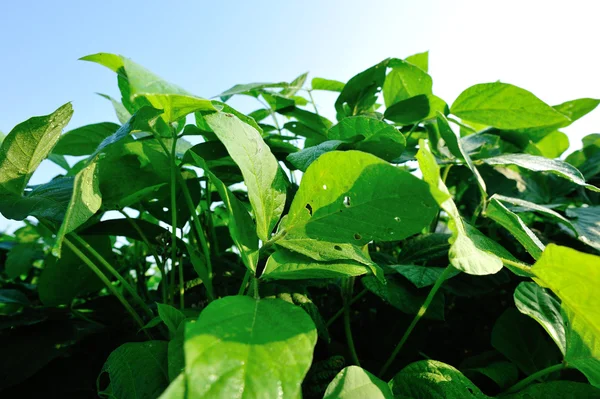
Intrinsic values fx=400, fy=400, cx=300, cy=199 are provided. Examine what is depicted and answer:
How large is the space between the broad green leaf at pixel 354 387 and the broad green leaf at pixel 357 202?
13 centimetres

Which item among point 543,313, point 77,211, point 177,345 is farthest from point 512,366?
point 77,211

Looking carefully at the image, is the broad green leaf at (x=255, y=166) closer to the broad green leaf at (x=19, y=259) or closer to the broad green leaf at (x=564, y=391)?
the broad green leaf at (x=564, y=391)

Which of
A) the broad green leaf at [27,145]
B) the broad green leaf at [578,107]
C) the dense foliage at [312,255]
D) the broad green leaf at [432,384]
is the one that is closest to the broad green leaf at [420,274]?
the dense foliage at [312,255]

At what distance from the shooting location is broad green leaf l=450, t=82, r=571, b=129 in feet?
2.12

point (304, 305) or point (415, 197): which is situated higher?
point (415, 197)

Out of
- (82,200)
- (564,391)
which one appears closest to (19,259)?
(82,200)

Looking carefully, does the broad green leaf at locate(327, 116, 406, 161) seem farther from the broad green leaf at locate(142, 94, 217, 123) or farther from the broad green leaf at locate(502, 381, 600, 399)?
the broad green leaf at locate(502, 381, 600, 399)

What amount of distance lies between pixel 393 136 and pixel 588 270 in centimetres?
29

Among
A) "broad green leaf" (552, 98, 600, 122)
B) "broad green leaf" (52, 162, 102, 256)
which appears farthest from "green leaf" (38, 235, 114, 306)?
"broad green leaf" (552, 98, 600, 122)

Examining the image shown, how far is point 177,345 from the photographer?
376mm

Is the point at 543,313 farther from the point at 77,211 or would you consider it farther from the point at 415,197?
the point at 77,211

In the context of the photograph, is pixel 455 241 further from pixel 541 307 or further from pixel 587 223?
pixel 587 223

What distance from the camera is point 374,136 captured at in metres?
0.55

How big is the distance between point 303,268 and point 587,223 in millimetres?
590
